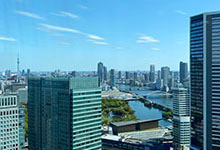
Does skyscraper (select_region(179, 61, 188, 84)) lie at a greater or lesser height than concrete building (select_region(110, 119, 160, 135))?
greater

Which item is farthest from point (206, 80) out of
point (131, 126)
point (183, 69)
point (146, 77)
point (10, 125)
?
point (146, 77)

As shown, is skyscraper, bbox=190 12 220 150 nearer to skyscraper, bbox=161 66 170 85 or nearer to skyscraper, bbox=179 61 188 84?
skyscraper, bbox=179 61 188 84

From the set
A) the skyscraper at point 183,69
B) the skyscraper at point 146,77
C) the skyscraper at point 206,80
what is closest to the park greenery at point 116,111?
the skyscraper at point 206,80

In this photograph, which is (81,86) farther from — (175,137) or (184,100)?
(184,100)

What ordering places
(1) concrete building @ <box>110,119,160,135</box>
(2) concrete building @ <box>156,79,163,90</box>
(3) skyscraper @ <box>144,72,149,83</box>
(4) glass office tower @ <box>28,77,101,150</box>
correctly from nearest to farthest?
1. (4) glass office tower @ <box>28,77,101,150</box>
2. (1) concrete building @ <box>110,119,160,135</box>
3. (2) concrete building @ <box>156,79,163,90</box>
4. (3) skyscraper @ <box>144,72,149,83</box>

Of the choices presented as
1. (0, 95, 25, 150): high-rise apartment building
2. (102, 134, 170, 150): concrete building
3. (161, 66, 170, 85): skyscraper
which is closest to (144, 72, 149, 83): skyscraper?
(161, 66, 170, 85): skyscraper

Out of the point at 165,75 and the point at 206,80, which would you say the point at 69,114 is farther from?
the point at 165,75

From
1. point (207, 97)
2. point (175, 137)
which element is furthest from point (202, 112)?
point (175, 137)
